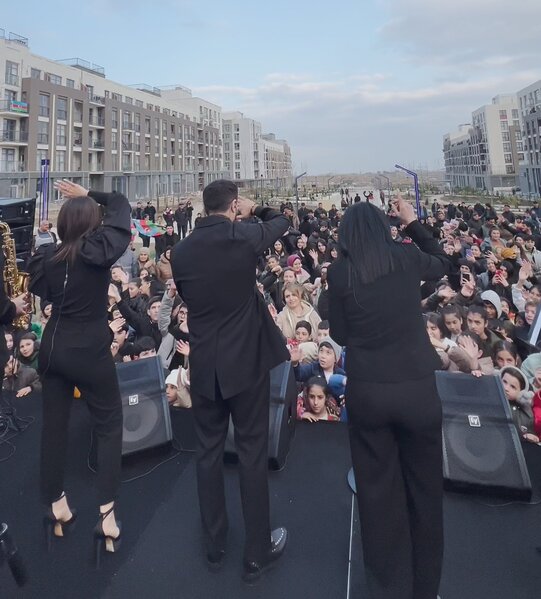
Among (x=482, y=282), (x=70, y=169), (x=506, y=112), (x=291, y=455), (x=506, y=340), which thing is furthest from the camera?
(x=506, y=112)

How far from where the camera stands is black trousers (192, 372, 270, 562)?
5.90 feet

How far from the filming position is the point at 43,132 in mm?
38656

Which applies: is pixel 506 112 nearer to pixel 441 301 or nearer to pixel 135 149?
pixel 135 149

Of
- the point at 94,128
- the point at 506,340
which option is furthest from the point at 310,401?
the point at 94,128

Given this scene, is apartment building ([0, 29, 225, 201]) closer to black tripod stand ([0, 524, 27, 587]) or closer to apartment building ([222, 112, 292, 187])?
apartment building ([222, 112, 292, 187])

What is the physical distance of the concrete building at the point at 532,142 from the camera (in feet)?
189

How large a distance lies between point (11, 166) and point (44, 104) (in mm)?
7158

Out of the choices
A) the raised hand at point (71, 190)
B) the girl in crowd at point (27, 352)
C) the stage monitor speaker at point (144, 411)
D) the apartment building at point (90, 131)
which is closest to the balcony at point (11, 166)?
the apartment building at point (90, 131)

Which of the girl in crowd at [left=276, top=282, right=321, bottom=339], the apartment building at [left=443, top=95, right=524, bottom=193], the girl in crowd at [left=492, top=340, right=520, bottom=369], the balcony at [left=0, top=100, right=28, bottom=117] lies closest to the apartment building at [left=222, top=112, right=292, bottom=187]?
the apartment building at [left=443, top=95, right=524, bottom=193]

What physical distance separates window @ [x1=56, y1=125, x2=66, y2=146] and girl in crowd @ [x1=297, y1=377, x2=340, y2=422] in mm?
45772

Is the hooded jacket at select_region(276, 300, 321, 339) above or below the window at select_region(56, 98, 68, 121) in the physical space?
below

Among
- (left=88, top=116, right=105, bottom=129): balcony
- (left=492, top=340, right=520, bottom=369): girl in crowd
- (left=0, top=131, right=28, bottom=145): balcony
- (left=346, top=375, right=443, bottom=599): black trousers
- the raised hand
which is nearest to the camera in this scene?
(left=346, top=375, right=443, bottom=599): black trousers

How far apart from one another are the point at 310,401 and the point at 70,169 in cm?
4567

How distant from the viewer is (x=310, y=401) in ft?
11.0
